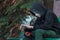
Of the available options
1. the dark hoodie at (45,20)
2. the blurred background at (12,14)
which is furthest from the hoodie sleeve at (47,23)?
the blurred background at (12,14)

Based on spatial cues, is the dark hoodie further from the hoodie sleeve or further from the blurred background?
the blurred background

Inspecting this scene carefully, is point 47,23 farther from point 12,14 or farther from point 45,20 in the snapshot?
point 12,14

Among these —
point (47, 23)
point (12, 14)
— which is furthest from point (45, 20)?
point (12, 14)

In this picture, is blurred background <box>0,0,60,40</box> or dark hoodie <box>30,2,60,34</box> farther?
blurred background <box>0,0,60,40</box>

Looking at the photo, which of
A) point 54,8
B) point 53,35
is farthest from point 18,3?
point 53,35

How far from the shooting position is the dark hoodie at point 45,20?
5.68 metres

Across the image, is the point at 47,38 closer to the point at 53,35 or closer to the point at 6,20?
the point at 53,35

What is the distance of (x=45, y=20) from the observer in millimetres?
5754

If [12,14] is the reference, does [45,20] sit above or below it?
below

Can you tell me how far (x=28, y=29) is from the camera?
5.87m

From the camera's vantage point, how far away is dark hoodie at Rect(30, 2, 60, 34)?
5.68m

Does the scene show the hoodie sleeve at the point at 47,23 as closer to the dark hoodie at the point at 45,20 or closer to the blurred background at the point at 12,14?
the dark hoodie at the point at 45,20

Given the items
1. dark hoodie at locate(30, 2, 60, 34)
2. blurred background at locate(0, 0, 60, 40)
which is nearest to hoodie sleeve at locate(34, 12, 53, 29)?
dark hoodie at locate(30, 2, 60, 34)

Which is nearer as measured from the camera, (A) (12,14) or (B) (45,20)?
(B) (45,20)
